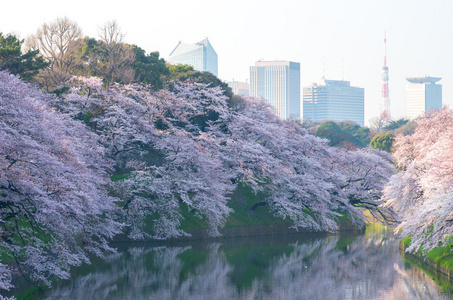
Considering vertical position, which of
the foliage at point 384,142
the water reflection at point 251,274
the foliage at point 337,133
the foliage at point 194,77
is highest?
the foliage at point 194,77

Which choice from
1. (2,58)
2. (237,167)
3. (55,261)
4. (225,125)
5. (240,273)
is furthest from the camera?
(225,125)

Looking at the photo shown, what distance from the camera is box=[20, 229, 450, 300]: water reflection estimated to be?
81.7 feet

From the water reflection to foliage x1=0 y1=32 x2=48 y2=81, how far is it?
47.7 ft

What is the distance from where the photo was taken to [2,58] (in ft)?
130

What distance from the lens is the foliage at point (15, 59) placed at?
130ft

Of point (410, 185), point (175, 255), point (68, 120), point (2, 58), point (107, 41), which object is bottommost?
point (175, 255)

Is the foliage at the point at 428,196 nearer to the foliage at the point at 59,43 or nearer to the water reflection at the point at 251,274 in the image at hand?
the water reflection at the point at 251,274

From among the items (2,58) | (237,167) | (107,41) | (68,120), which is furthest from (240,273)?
(107,41)

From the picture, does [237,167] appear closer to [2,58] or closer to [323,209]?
[323,209]

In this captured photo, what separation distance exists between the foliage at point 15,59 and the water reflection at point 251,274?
47.7 feet

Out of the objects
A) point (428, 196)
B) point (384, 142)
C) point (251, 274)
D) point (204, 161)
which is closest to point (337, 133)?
point (384, 142)

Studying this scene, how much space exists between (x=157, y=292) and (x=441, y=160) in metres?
16.0

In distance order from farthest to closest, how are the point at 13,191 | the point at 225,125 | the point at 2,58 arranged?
the point at 225,125, the point at 2,58, the point at 13,191

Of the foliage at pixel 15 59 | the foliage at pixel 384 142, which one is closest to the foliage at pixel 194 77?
the foliage at pixel 15 59
